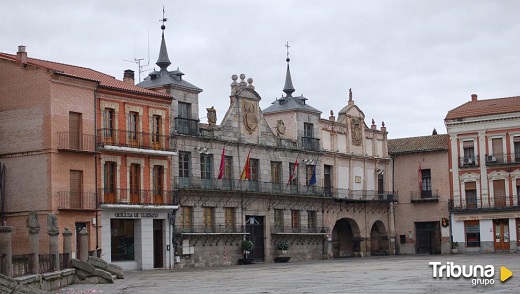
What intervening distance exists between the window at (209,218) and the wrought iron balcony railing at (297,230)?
604 cm

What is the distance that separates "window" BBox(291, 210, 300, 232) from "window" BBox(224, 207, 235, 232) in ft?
21.6

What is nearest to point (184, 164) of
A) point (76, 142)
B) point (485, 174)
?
point (76, 142)

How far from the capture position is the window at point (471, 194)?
68188 mm

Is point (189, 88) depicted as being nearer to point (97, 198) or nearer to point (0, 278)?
point (97, 198)

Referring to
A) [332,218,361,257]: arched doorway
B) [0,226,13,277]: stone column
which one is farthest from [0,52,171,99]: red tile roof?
[332,218,361,257]: arched doorway

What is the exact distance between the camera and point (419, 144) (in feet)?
236

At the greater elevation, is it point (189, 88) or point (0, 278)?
point (189, 88)

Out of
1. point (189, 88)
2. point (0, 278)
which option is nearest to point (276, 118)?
point (189, 88)

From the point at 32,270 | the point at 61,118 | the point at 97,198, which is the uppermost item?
the point at 61,118

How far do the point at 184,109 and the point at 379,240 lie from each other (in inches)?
949

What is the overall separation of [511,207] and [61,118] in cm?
3523

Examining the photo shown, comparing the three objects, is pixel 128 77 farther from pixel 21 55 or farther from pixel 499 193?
pixel 499 193

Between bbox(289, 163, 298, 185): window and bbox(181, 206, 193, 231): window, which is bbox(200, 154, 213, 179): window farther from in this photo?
bbox(289, 163, 298, 185): window

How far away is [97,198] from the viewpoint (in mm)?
46094
